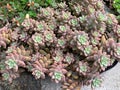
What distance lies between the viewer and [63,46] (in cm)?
203

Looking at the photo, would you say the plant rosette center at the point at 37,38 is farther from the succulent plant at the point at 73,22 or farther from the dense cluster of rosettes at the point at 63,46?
the succulent plant at the point at 73,22

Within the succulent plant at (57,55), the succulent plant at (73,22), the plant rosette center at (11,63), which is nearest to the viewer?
the plant rosette center at (11,63)

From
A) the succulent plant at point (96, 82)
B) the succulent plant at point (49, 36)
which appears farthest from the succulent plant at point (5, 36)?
the succulent plant at point (96, 82)

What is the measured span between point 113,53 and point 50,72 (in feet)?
1.26

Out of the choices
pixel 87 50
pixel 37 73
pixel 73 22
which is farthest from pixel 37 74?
pixel 73 22

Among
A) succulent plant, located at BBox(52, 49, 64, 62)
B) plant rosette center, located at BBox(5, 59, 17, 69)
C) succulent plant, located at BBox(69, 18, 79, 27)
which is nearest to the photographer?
plant rosette center, located at BBox(5, 59, 17, 69)

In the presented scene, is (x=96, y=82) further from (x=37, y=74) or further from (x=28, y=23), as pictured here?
(x=28, y=23)

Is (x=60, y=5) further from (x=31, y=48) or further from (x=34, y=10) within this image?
(x=31, y=48)

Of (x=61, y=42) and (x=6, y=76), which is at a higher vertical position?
(x=61, y=42)

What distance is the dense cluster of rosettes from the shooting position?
6.33ft

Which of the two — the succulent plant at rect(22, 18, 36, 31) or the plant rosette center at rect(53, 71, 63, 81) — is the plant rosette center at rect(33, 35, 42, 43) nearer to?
the succulent plant at rect(22, 18, 36, 31)

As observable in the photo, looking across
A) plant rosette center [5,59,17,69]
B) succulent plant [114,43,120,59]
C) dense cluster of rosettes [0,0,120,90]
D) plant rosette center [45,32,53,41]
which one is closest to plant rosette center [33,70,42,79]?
dense cluster of rosettes [0,0,120,90]

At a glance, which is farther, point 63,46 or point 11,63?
point 63,46

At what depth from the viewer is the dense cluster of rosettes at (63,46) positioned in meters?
1.93
